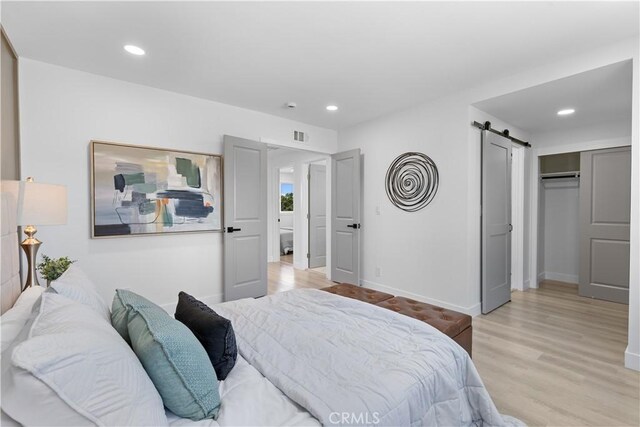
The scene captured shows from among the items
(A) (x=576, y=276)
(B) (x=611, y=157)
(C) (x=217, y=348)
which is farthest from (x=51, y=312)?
(A) (x=576, y=276)

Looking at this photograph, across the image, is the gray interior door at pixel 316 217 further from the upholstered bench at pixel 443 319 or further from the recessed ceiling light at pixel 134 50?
the recessed ceiling light at pixel 134 50

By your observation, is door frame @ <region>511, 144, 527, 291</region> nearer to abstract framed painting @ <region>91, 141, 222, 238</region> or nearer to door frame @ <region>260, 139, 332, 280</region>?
door frame @ <region>260, 139, 332, 280</region>

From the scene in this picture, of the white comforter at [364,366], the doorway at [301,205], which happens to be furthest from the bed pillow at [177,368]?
the doorway at [301,205]

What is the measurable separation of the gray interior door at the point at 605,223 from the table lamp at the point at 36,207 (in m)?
5.78

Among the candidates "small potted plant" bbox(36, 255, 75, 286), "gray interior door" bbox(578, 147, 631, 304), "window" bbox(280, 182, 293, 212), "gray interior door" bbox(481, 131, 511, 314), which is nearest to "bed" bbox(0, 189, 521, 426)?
"small potted plant" bbox(36, 255, 75, 286)

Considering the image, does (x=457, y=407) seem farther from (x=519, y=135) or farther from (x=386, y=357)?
(x=519, y=135)

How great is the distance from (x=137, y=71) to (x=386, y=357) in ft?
10.6

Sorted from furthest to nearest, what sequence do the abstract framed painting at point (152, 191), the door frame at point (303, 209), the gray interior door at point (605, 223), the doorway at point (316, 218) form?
the doorway at point (316, 218) < the door frame at point (303, 209) < the gray interior door at point (605, 223) < the abstract framed painting at point (152, 191)

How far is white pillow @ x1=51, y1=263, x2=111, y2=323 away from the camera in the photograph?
1.30 meters

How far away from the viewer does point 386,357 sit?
1.34m

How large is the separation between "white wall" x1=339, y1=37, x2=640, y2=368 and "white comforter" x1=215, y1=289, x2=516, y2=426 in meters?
2.04

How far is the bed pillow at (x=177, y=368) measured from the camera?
38.5 inches

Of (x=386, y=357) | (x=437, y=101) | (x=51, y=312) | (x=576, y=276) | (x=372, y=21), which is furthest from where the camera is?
(x=576, y=276)

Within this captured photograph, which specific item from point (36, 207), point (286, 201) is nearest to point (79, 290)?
point (36, 207)
